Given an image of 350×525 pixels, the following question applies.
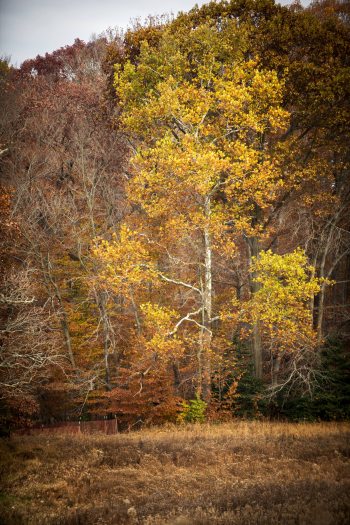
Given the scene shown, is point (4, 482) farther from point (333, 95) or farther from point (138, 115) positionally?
point (333, 95)

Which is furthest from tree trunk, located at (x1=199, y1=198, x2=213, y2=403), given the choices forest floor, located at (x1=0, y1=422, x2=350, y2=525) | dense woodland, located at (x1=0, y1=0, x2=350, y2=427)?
forest floor, located at (x1=0, y1=422, x2=350, y2=525)

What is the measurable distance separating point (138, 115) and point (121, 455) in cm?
1095

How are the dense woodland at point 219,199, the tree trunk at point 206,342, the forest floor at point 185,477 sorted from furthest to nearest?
the tree trunk at point 206,342 < the dense woodland at point 219,199 < the forest floor at point 185,477

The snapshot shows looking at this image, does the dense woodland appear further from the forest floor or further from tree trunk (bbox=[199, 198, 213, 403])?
the forest floor

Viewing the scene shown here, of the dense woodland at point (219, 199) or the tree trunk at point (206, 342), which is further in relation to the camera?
the tree trunk at point (206, 342)

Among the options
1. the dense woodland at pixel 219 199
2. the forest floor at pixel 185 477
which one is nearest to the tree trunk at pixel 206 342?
the dense woodland at pixel 219 199

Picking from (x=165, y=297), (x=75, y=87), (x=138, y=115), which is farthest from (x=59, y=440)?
(x=75, y=87)

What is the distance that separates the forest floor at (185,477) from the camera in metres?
5.41

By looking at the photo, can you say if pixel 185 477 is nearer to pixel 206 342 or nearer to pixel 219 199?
pixel 206 342

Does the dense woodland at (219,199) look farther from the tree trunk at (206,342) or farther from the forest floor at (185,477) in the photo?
the forest floor at (185,477)

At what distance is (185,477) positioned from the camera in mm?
7793

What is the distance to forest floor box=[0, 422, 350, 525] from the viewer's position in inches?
213

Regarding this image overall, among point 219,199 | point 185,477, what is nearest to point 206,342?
point 185,477

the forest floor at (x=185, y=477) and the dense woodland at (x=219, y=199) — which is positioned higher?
the dense woodland at (x=219, y=199)
